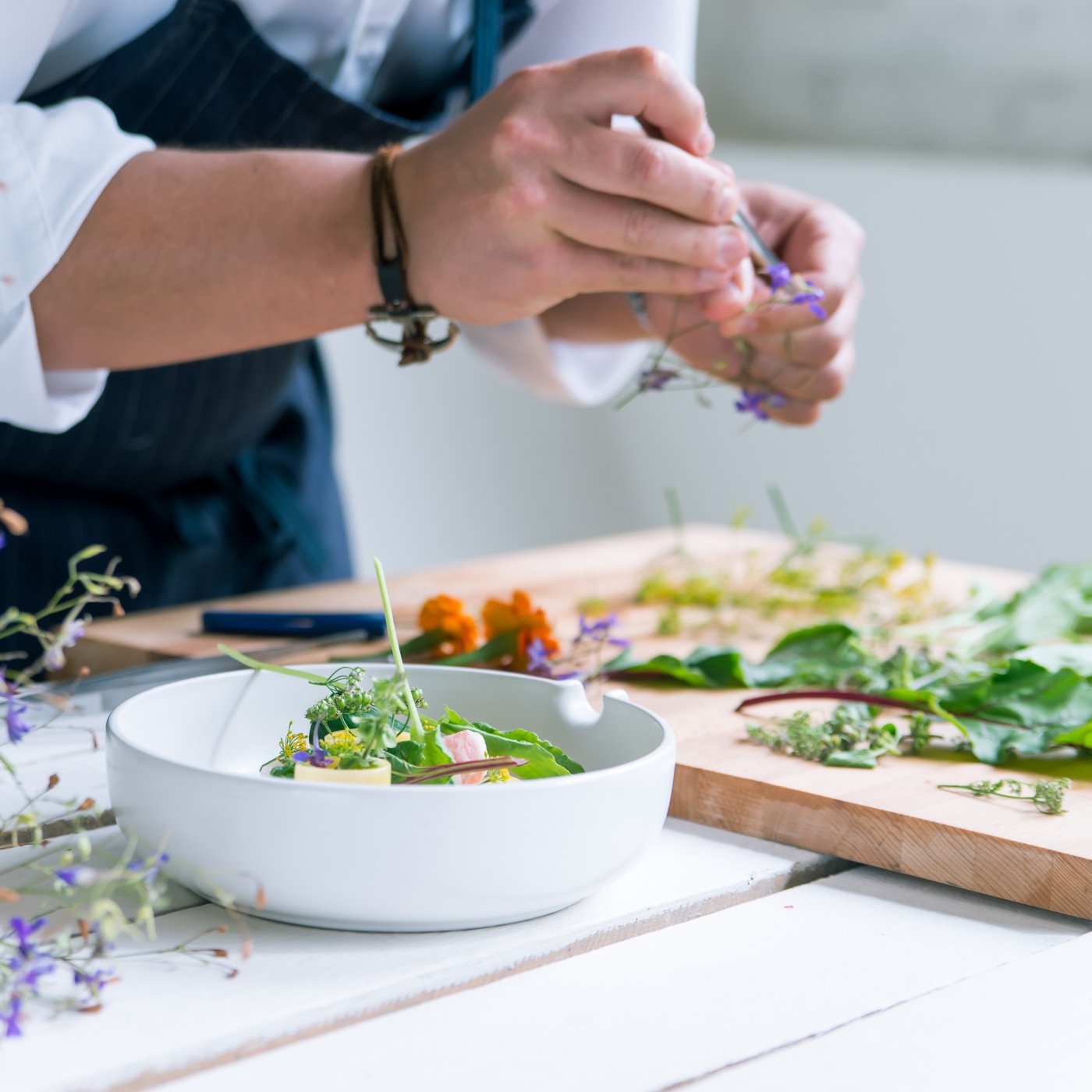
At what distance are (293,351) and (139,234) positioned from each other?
1.40ft

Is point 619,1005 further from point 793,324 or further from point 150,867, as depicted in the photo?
point 793,324

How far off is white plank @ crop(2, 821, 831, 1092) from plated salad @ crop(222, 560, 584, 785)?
0.05 meters

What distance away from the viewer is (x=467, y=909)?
1.46ft

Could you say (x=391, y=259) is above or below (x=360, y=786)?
above

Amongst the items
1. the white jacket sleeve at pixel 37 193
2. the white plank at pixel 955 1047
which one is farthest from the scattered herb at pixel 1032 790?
the white jacket sleeve at pixel 37 193

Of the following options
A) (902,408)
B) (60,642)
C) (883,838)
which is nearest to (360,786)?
(60,642)

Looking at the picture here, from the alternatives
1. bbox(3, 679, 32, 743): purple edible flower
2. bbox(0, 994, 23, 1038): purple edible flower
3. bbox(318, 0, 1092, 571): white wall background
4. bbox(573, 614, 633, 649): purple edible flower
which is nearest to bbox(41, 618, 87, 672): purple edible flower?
bbox(3, 679, 32, 743): purple edible flower

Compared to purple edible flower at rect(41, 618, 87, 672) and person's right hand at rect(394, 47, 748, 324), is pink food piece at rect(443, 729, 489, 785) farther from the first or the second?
person's right hand at rect(394, 47, 748, 324)

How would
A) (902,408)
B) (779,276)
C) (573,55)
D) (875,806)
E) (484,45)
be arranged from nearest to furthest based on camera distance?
(875,806) < (779,276) < (484,45) < (573,55) < (902,408)

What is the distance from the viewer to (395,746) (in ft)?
1.56

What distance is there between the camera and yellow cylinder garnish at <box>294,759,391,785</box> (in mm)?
444

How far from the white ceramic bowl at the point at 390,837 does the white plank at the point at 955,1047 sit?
0.29ft

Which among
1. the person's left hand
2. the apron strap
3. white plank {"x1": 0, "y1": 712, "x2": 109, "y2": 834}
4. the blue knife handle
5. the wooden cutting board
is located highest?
the apron strap

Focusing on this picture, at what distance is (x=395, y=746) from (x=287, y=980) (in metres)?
0.09
